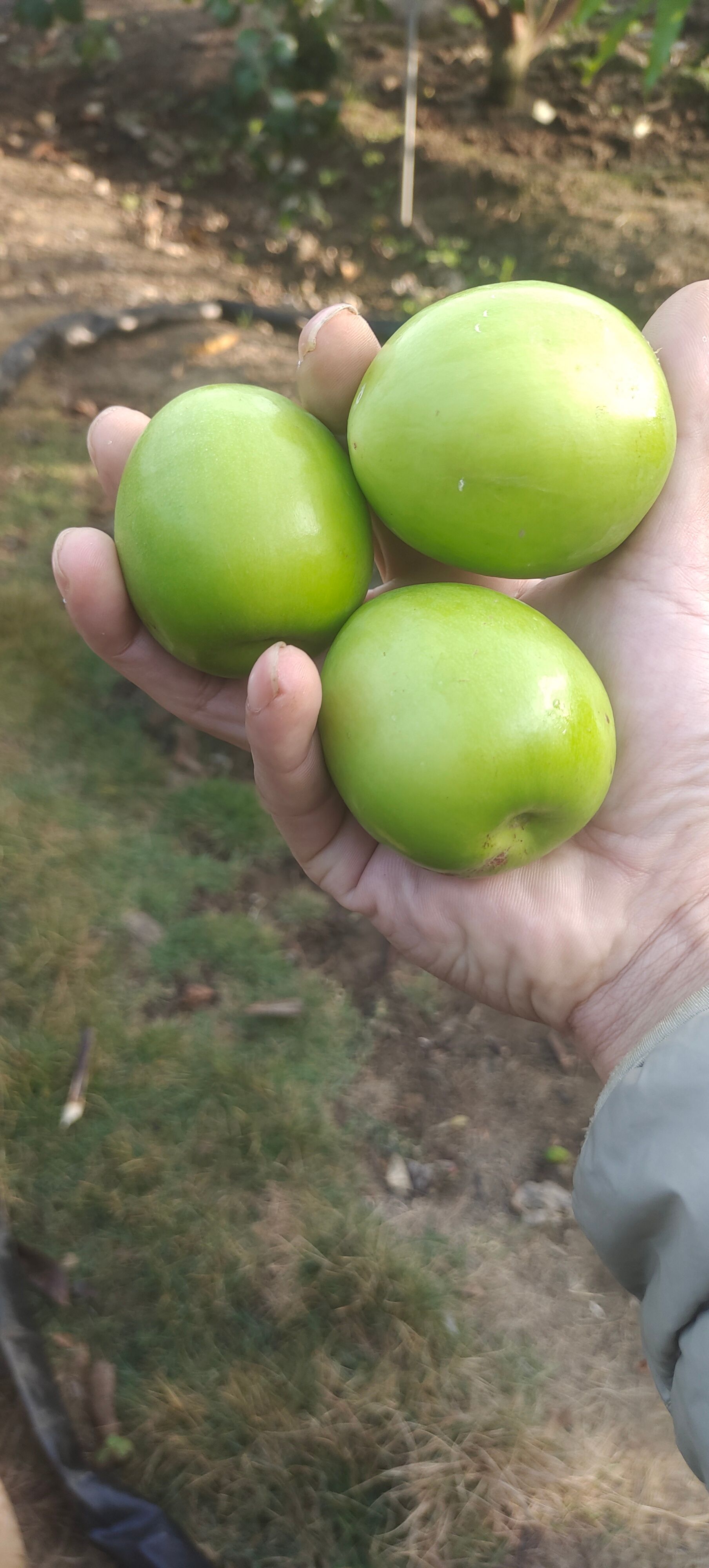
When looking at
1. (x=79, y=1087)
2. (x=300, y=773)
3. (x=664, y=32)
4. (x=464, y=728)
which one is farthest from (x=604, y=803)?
(x=664, y=32)

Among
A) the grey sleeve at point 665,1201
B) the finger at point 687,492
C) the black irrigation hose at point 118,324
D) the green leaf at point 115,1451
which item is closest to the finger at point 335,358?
the finger at point 687,492

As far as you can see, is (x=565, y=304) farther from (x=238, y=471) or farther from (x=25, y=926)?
(x=25, y=926)

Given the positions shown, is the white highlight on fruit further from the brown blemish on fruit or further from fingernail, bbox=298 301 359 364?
fingernail, bbox=298 301 359 364

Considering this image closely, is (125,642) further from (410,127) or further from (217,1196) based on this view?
(410,127)

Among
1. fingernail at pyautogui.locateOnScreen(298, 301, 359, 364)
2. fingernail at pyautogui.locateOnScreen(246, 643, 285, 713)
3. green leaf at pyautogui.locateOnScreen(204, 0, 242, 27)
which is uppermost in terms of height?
fingernail at pyautogui.locateOnScreen(298, 301, 359, 364)

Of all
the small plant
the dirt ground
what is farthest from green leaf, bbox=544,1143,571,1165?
the small plant

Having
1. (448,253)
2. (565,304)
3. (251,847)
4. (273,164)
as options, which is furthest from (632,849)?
(273,164)
